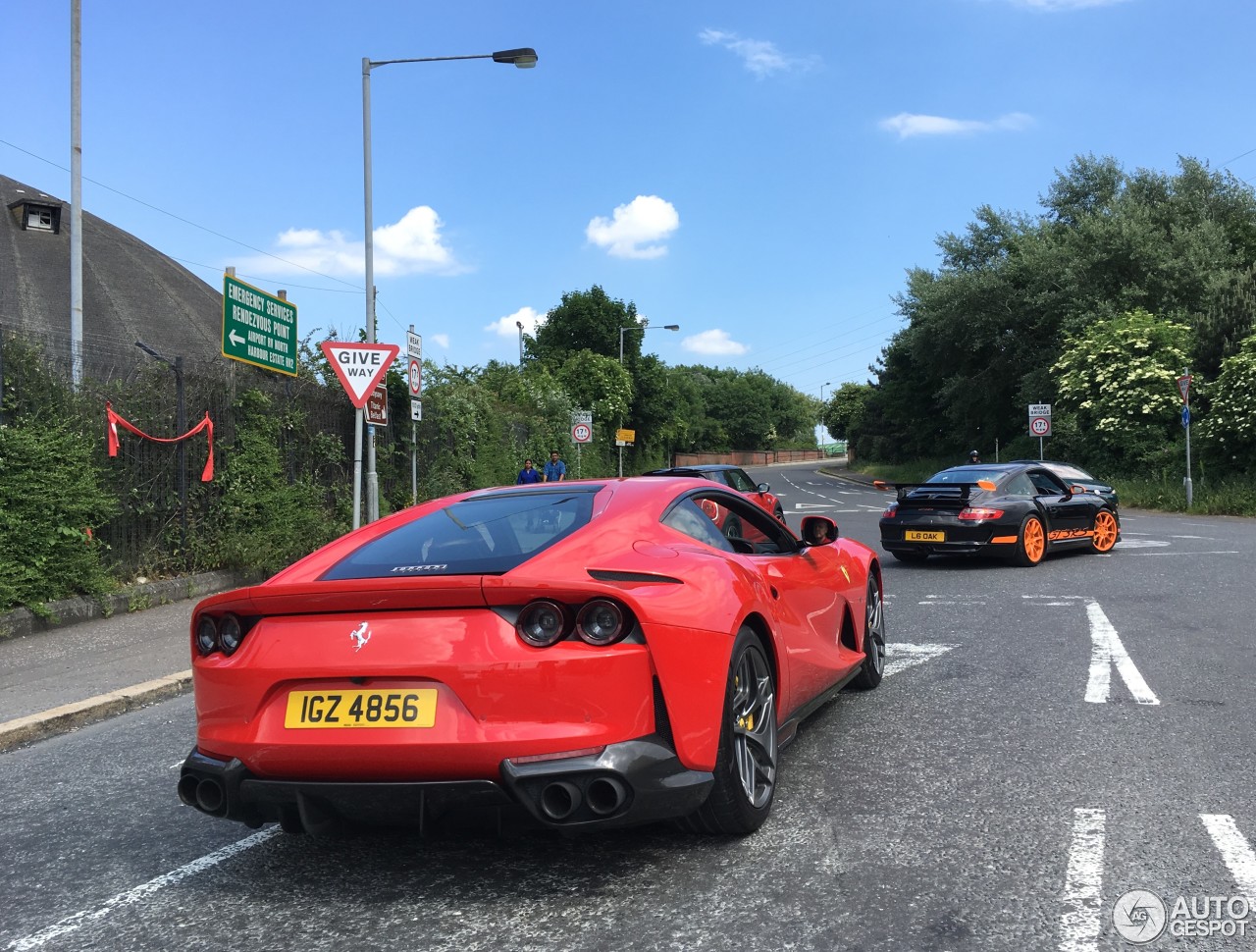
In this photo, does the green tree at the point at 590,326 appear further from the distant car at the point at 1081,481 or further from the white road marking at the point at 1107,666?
the white road marking at the point at 1107,666

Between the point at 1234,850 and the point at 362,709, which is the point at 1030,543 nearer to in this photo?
the point at 1234,850

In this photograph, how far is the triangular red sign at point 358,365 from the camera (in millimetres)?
12031

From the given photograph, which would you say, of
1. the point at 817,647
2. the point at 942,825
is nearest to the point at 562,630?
the point at 942,825

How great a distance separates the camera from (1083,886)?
3434 millimetres

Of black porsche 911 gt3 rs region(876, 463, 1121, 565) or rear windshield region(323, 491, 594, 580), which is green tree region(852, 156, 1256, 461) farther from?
rear windshield region(323, 491, 594, 580)

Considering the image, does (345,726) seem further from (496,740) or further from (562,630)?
(562,630)

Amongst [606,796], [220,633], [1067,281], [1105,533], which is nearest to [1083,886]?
[606,796]

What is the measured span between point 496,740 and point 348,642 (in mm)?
582

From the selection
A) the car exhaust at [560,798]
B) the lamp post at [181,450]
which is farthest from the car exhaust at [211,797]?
the lamp post at [181,450]

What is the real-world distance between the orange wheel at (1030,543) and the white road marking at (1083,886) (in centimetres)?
992

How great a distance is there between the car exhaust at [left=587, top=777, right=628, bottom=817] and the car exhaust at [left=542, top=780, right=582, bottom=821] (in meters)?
0.06

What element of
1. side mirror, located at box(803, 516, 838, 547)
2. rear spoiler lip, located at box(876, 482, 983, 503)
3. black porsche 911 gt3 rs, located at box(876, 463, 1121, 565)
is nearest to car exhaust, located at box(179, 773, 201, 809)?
side mirror, located at box(803, 516, 838, 547)

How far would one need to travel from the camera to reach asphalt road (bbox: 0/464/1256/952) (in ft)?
10.6

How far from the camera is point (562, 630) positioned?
339 centimetres
